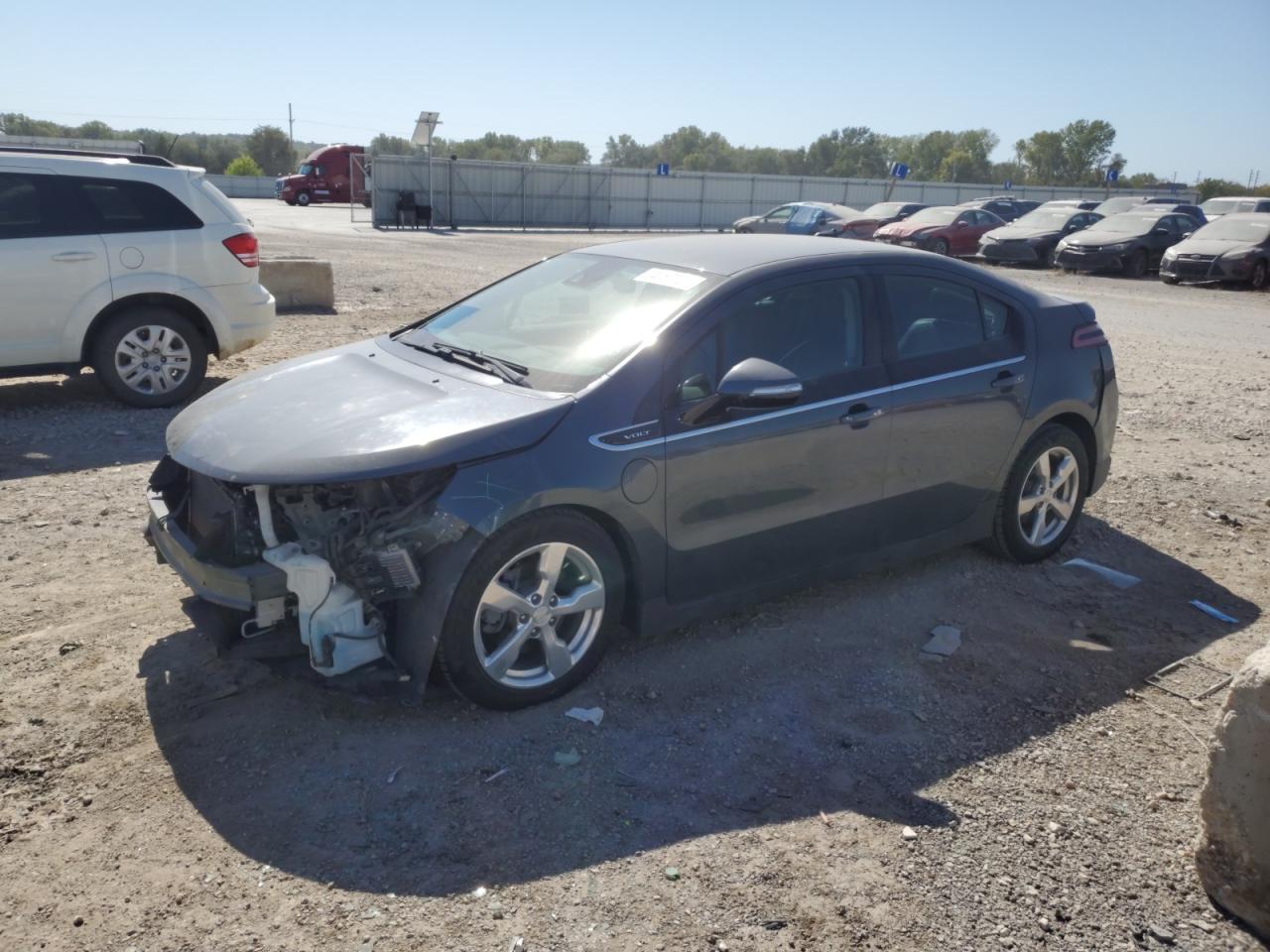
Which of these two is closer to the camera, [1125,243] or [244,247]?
[244,247]

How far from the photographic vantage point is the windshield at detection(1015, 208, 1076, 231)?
88.6 feet

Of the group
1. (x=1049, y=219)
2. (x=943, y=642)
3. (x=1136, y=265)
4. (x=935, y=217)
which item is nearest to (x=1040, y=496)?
(x=943, y=642)

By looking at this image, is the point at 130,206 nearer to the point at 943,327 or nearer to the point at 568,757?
the point at 943,327

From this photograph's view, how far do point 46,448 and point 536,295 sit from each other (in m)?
4.26

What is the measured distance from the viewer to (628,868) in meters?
3.13

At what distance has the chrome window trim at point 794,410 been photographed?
3.97 metres

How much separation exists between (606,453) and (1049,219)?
88.2 ft

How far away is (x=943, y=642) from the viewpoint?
4750 mm

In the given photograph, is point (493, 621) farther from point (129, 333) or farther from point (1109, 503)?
point (129, 333)


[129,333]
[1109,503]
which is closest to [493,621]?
[1109,503]

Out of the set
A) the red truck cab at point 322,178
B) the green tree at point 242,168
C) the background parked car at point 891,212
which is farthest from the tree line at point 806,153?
the background parked car at point 891,212

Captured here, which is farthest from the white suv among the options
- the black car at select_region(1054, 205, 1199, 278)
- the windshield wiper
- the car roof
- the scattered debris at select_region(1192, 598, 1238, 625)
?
the black car at select_region(1054, 205, 1199, 278)

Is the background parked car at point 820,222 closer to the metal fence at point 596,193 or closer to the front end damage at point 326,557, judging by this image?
the metal fence at point 596,193

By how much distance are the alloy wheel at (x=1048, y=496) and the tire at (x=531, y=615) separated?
8.61 feet
